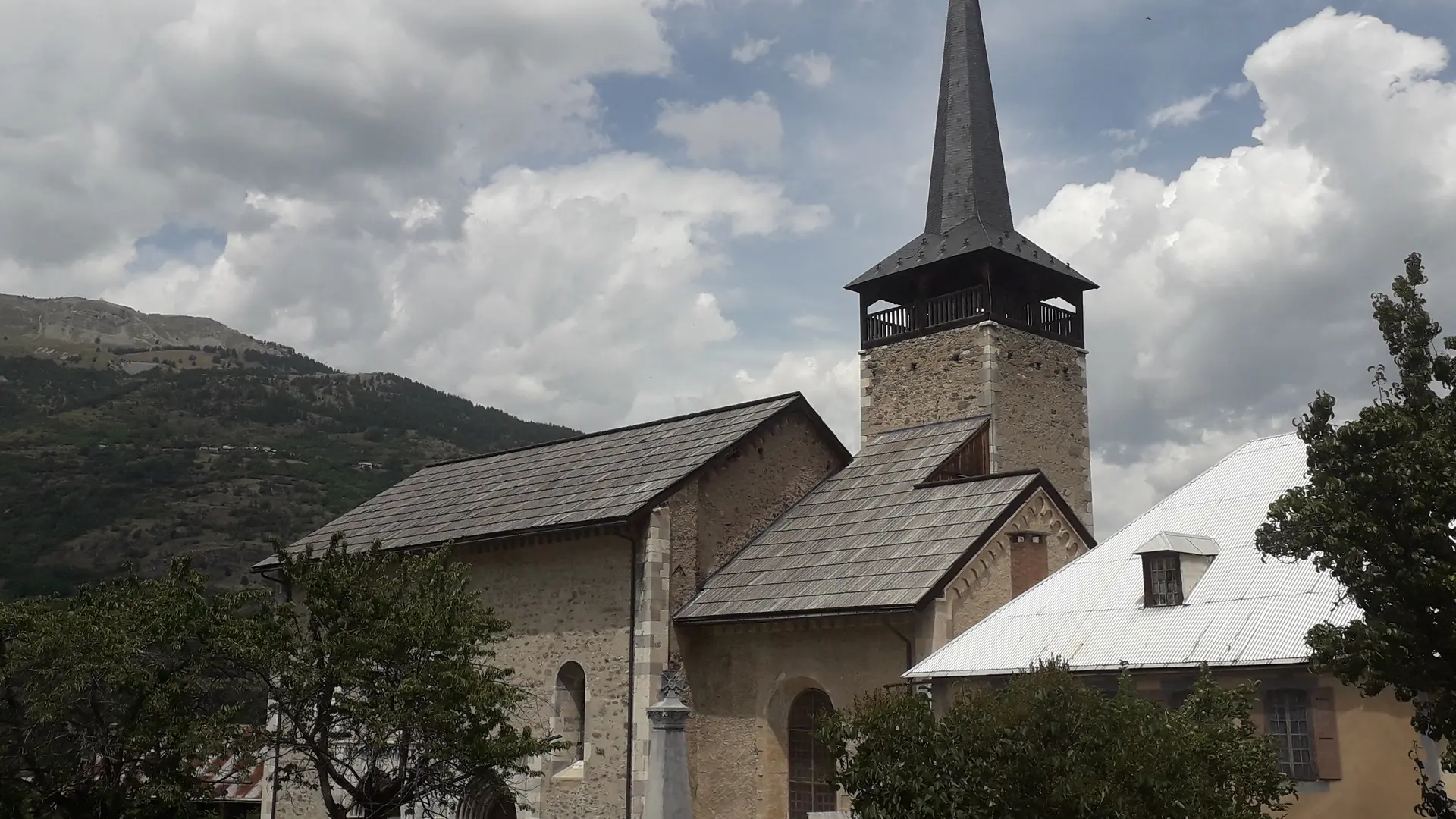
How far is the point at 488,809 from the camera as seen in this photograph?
23938 mm

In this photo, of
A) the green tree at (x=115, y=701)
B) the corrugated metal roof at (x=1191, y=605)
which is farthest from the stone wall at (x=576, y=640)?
the corrugated metal roof at (x=1191, y=605)

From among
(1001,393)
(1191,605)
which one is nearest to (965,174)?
(1001,393)

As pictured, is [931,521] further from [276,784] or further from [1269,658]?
[276,784]

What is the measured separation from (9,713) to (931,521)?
590 inches

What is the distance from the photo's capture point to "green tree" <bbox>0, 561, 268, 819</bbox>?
1814cm

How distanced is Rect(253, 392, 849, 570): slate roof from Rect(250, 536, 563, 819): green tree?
16.2ft

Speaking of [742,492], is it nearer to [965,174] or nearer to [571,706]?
[571,706]

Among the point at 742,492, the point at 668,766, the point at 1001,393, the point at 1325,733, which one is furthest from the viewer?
the point at 1001,393

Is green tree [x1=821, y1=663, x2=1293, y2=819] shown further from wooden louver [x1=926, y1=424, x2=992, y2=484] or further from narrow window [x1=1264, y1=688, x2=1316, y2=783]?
wooden louver [x1=926, y1=424, x2=992, y2=484]

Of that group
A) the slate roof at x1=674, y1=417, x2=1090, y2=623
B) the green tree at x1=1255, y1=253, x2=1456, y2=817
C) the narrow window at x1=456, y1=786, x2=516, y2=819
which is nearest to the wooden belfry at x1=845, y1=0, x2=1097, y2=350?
the slate roof at x1=674, y1=417, x2=1090, y2=623

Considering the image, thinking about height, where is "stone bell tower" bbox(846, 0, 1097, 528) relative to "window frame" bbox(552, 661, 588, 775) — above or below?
above

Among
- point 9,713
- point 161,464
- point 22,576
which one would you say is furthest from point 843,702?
point 161,464

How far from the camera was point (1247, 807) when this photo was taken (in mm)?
11438

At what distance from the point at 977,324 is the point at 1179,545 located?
11711 mm
